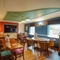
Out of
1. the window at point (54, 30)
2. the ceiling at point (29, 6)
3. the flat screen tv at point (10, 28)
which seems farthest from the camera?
the flat screen tv at point (10, 28)

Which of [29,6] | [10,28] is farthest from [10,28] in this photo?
[29,6]

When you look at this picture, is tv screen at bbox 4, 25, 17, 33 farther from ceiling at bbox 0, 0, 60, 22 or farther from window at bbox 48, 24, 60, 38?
ceiling at bbox 0, 0, 60, 22

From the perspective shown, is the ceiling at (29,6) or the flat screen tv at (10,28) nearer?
the ceiling at (29,6)

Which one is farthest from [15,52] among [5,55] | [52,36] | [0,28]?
[0,28]

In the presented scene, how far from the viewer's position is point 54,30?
5.88m

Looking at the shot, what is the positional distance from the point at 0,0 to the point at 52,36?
482 cm

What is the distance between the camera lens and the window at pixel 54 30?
5.61m

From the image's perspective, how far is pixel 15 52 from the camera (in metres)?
3.03

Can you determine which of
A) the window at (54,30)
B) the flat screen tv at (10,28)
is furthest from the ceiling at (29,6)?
the flat screen tv at (10,28)

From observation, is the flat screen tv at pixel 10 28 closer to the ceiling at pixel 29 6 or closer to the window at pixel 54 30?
the window at pixel 54 30

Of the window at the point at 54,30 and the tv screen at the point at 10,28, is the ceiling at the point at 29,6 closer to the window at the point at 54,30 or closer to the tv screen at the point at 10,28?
the window at the point at 54,30

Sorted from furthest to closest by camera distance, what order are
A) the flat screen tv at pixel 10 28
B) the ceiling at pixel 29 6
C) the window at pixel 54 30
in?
the flat screen tv at pixel 10 28 → the window at pixel 54 30 → the ceiling at pixel 29 6

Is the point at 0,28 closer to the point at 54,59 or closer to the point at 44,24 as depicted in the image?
the point at 44,24

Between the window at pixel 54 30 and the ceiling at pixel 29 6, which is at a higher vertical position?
the ceiling at pixel 29 6
